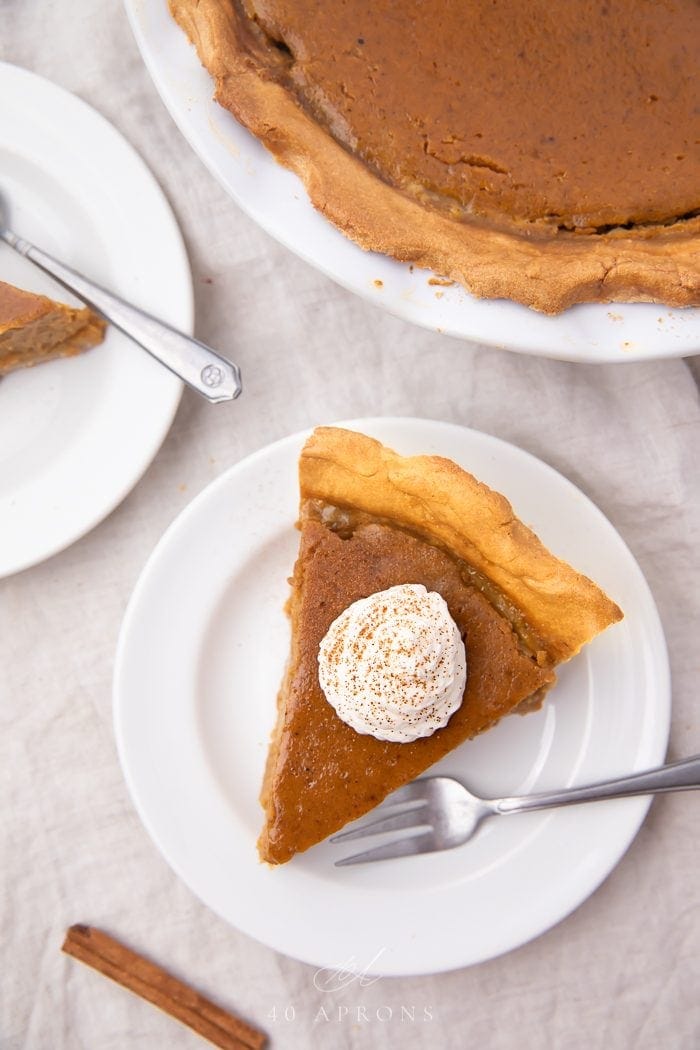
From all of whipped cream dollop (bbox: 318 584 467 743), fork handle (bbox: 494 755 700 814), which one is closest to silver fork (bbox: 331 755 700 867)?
fork handle (bbox: 494 755 700 814)

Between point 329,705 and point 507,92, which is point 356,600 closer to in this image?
point 329,705

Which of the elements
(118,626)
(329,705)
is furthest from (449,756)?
(118,626)

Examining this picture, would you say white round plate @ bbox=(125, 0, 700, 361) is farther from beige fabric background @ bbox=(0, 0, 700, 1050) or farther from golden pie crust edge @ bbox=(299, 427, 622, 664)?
beige fabric background @ bbox=(0, 0, 700, 1050)

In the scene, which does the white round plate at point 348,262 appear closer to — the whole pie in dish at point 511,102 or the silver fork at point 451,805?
the whole pie in dish at point 511,102

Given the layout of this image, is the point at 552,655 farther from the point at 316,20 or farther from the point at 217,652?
the point at 316,20

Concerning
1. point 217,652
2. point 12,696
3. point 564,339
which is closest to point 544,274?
point 564,339

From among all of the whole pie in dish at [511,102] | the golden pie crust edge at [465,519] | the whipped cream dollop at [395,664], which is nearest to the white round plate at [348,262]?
the whole pie in dish at [511,102]
